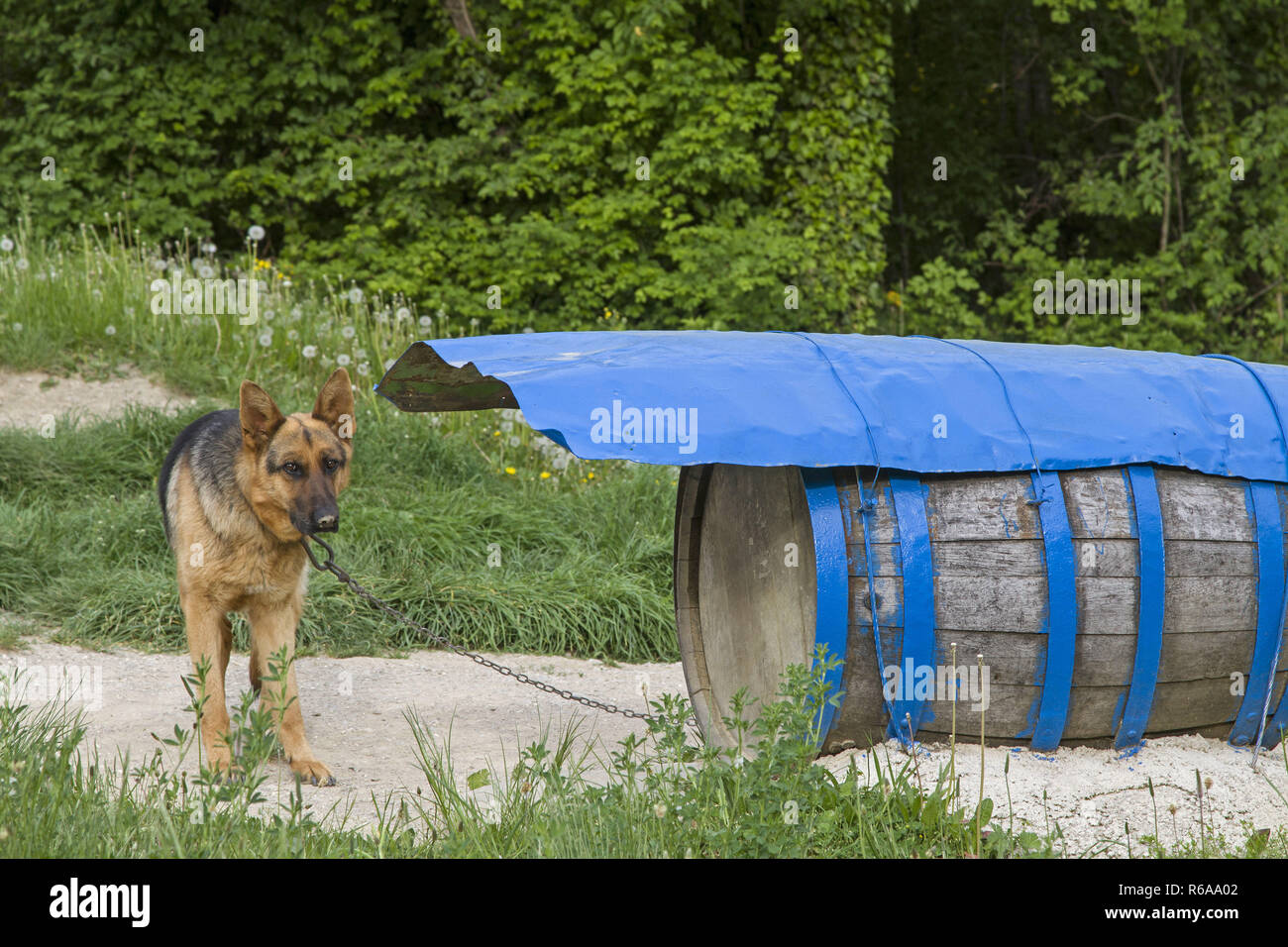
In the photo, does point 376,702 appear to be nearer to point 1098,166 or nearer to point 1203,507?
point 1203,507

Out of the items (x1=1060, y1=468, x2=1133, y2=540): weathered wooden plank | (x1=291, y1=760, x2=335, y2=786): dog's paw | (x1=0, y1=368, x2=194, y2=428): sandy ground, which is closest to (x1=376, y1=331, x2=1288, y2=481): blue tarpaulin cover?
(x1=1060, y1=468, x2=1133, y2=540): weathered wooden plank

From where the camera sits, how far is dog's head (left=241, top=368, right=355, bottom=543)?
171 inches

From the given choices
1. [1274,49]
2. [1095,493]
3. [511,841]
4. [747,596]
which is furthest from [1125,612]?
[1274,49]

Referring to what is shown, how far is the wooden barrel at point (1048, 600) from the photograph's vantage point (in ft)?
12.7

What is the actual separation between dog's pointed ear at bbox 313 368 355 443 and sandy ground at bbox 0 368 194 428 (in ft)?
14.9

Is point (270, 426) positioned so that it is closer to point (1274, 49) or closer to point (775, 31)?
point (775, 31)

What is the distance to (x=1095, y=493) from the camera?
4.00 m

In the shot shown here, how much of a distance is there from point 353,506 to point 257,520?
3.06 meters

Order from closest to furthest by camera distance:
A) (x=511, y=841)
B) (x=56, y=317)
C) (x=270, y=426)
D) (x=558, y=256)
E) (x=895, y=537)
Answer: (x=511, y=841)
(x=895, y=537)
(x=270, y=426)
(x=56, y=317)
(x=558, y=256)

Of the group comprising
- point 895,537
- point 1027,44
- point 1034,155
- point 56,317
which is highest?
point 1027,44

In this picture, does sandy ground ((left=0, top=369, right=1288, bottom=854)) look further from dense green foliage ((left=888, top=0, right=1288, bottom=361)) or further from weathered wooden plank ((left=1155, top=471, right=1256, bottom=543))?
dense green foliage ((left=888, top=0, right=1288, bottom=361))

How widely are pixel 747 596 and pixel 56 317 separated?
23.7 feet

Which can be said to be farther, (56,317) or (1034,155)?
(1034,155)

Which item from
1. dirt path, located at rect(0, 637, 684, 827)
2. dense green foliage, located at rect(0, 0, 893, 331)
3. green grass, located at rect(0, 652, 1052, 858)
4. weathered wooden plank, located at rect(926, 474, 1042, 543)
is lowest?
dirt path, located at rect(0, 637, 684, 827)
